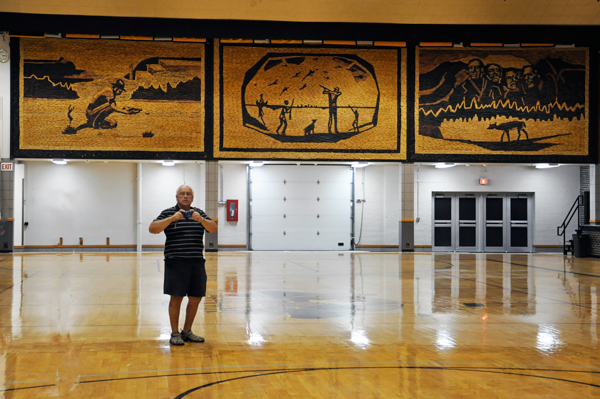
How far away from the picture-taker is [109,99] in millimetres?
16109

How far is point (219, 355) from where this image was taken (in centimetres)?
511

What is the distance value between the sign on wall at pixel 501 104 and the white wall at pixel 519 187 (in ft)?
20.8

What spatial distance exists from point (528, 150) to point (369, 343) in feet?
44.2

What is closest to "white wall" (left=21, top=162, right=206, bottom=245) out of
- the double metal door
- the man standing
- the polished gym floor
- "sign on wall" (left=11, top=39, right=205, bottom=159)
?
"sign on wall" (left=11, top=39, right=205, bottom=159)

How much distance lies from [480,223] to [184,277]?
20.1m

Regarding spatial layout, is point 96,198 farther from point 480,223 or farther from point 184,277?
point 184,277

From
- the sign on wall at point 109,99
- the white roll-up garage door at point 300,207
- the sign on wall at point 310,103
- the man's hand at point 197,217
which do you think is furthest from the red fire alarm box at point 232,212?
the man's hand at point 197,217

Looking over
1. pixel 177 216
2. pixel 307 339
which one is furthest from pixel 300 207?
pixel 177 216

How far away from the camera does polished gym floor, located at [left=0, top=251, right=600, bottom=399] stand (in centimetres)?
417

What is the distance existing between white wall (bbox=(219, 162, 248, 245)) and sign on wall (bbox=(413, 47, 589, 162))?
838 centimetres

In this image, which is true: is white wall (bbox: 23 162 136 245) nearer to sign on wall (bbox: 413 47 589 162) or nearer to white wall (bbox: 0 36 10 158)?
white wall (bbox: 0 36 10 158)

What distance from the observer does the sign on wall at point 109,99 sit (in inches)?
625

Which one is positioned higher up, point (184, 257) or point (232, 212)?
point (232, 212)

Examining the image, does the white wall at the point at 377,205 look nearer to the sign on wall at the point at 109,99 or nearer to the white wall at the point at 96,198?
the white wall at the point at 96,198
